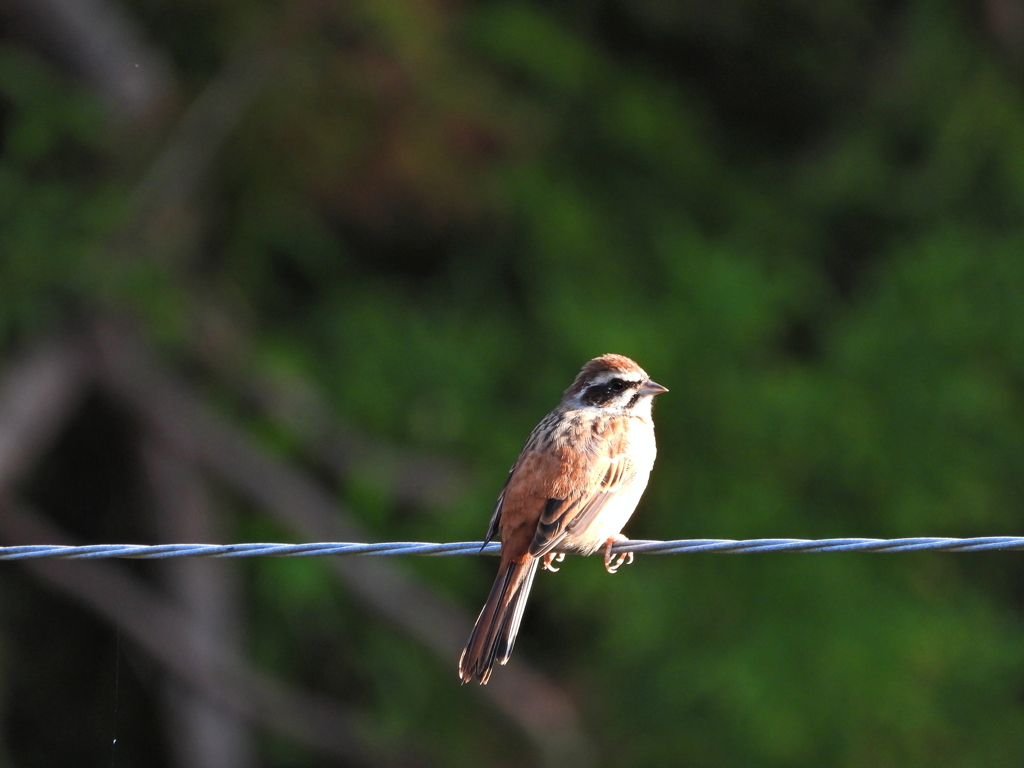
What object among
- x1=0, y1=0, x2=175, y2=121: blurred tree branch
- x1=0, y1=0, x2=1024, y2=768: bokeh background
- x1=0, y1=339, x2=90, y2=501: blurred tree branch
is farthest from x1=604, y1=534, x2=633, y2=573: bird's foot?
x1=0, y1=0, x2=175, y2=121: blurred tree branch

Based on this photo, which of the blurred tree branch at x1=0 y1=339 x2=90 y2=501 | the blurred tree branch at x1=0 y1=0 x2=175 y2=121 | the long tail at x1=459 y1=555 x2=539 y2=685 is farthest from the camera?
the blurred tree branch at x1=0 y1=0 x2=175 y2=121

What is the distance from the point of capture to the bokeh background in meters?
10.0

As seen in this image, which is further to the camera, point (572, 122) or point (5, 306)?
point (572, 122)

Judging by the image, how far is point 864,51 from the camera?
12.7 m

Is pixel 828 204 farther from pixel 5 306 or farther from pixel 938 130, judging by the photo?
pixel 5 306

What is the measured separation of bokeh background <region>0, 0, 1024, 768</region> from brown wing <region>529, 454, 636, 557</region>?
4.97m

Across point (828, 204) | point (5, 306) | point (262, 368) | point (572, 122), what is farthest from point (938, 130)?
point (5, 306)

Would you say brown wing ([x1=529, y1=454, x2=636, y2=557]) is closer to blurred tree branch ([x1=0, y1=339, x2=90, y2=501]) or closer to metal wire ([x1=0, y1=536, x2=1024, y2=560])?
metal wire ([x1=0, y1=536, x2=1024, y2=560])

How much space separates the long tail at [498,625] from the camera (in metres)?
4.69

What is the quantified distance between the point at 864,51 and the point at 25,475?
350 inches

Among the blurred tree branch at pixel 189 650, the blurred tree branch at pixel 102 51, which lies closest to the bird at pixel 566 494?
the blurred tree branch at pixel 189 650

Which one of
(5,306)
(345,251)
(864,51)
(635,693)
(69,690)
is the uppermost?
(864,51)

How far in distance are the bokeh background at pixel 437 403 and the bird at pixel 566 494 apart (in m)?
4.50

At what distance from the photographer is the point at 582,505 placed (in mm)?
5203
